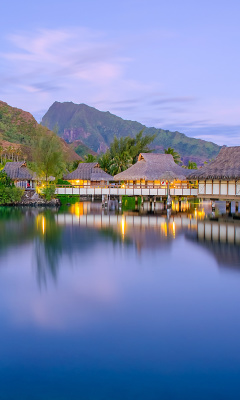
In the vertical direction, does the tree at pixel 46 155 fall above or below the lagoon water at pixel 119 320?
above

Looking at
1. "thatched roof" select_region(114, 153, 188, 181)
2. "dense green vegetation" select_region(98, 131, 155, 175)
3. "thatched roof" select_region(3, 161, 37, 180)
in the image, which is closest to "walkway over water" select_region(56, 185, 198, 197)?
"thatched roof" select_region(114, 153, 188, 181)

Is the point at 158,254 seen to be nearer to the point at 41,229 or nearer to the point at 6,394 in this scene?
the point at 41,229

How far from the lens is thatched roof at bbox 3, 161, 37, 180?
4369 cm

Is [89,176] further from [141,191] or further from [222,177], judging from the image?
[222,177]

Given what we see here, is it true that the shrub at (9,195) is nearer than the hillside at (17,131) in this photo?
Yes

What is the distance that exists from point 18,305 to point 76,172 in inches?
1543

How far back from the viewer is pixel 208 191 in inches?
1123

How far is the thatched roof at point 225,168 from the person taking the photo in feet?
87.4

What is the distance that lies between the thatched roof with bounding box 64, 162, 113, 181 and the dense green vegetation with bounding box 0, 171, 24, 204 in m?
10.8

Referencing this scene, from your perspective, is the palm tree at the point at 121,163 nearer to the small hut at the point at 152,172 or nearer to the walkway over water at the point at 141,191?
the small hut at the point at 152,172

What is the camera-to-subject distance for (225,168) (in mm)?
27266

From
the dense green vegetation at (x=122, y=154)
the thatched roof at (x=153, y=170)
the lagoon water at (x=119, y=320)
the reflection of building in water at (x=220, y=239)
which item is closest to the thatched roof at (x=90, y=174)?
the dense green vegetation at (x=122, y=154)

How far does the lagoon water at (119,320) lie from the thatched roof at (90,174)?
93.1ft

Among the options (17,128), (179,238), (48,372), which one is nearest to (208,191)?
(179,238)
